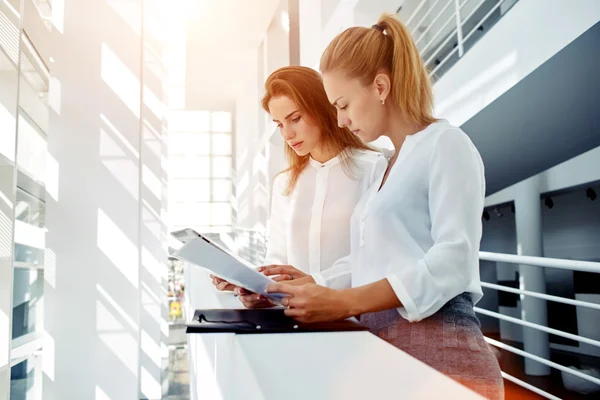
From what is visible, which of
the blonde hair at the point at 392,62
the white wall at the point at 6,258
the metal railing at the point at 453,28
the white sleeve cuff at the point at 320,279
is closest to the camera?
the blonde hair at the point at 392,62

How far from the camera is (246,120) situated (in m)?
12.1

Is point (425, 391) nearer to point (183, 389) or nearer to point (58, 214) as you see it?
point (58, 214)

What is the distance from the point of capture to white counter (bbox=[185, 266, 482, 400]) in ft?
1.78

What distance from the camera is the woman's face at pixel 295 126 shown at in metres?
1.64

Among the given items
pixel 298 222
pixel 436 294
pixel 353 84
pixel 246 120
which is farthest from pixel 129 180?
pixel 246 120

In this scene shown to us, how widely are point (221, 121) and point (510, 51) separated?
12.6 meters

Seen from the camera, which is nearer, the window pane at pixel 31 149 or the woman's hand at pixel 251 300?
the woman's hand at pixel 251 300

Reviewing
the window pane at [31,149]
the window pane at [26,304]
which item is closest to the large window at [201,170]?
the window pane at [31,149]

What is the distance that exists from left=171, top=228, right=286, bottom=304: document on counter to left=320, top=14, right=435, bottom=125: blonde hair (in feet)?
1.38

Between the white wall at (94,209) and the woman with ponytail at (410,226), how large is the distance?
5.87 feet

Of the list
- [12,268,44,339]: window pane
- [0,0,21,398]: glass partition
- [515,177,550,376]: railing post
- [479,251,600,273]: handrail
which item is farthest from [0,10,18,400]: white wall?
[515,177,550,376]: railing post

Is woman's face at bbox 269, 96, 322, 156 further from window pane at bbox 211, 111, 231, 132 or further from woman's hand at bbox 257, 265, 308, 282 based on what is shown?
window pane at bbox 211, 111, 231, 132

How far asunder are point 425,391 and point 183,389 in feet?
29.2

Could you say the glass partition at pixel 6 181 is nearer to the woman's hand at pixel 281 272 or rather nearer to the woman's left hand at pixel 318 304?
the woman's hand at pixel 281 272
